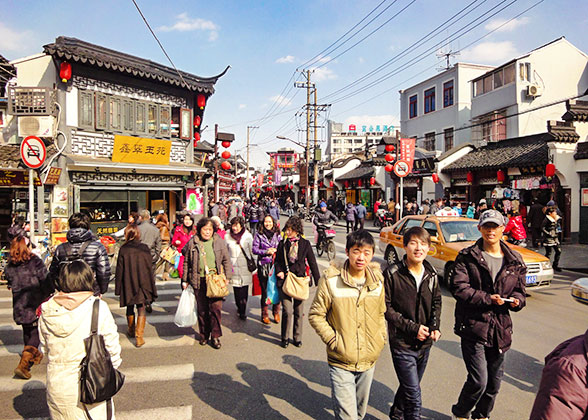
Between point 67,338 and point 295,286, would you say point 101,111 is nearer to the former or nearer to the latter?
point 295,286

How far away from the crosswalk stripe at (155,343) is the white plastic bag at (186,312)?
1.49 ft

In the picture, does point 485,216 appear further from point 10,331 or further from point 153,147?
point 153,147

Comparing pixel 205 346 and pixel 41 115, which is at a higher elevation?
pixel 41 115

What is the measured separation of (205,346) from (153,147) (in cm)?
1067

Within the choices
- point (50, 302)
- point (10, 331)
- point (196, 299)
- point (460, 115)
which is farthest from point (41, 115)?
point (460, 115)

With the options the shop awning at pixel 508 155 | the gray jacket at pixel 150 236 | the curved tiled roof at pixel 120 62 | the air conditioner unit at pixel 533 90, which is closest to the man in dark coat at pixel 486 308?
the gray jacket at pixel 150 236

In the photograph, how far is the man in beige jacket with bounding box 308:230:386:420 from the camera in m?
3.01

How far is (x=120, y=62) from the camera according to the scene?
1388 cm

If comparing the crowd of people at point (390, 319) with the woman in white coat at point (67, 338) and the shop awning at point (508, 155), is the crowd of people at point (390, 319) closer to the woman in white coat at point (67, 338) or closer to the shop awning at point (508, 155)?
the woman in white coat at point (67, 338)

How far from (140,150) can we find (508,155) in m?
15.4

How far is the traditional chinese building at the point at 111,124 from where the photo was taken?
12383 millimetres

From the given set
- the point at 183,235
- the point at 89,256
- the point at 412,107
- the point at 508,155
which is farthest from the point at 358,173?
the point at 89,256

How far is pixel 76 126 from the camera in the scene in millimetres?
12961

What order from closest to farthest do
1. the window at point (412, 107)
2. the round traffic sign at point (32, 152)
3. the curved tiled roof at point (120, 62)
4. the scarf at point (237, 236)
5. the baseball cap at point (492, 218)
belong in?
the baseball cap at point (492, 218), the scarf at point (237, 236), the round traffic sign at point (32, 152), the curved tiled roof at point (120, 62), the window at point (412, 107)
